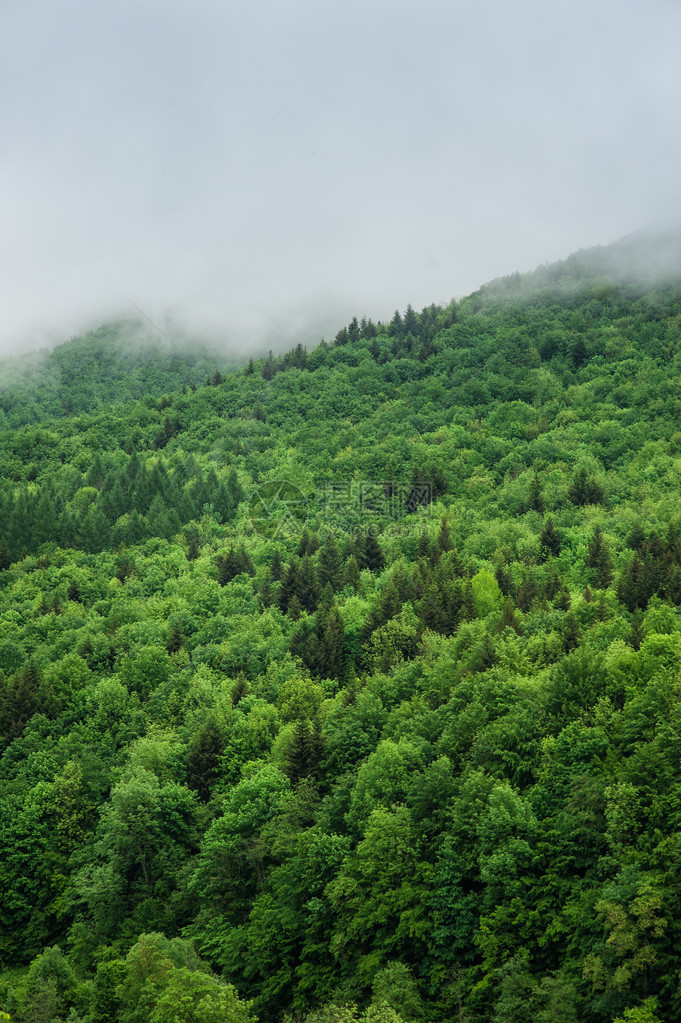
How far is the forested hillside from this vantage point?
182ft

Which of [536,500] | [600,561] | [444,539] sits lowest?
[600,561]

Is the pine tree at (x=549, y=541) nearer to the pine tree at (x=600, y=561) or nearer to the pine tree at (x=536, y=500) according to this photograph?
the pine tree at (x=600, y=561)

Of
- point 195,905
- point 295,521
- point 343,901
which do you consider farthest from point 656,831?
point 295,521

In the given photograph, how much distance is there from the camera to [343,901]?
208 ft

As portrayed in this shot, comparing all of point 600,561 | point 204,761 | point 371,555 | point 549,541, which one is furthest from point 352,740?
point 549,541

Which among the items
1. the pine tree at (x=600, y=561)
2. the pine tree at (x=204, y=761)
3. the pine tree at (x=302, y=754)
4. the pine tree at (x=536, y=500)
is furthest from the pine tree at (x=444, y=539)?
the pine tree at (x=302, y=754)

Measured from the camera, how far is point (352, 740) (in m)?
76.9

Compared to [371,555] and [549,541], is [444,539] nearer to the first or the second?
[371,555]

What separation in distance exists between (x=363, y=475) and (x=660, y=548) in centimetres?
6604

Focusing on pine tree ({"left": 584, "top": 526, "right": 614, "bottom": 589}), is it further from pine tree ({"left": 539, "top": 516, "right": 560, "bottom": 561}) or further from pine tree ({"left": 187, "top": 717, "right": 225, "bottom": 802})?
pine tree ({"left": 187, "top": 717, "right": 225, "bottom": 802})

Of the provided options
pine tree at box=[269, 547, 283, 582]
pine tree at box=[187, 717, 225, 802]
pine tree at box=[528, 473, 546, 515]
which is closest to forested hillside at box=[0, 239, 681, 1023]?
pine tree at box=[187, 717, 225, 802]

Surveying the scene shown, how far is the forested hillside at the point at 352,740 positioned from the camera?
Result: 5559 cm

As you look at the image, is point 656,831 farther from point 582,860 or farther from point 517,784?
point 517,784

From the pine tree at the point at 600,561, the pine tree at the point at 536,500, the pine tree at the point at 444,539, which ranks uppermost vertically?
the pine tree at the point at 444,539
